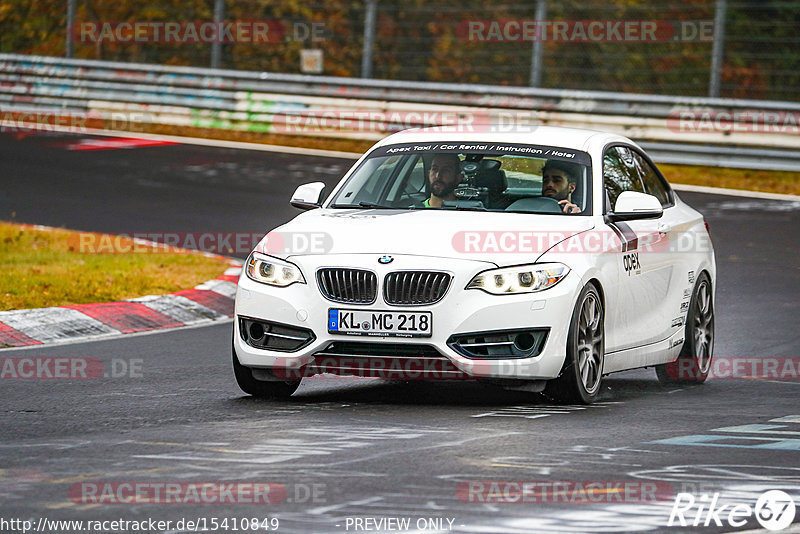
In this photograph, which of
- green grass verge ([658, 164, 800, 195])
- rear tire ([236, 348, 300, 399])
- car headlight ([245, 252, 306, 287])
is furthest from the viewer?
green grass verge ([658, 164, 800, 195])

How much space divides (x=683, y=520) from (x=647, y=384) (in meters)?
4.59

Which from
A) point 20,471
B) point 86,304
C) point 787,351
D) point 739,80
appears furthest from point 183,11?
point 20,471

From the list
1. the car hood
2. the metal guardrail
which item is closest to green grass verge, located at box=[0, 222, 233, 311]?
the car hood

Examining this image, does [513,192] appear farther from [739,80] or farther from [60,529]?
[739,80]

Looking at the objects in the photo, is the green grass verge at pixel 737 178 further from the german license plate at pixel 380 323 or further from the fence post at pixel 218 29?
the german license plate at pixel 380 323

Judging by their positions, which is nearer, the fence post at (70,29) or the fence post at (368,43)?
the fence post at (368,43)

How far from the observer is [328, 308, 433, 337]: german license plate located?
26.7 feet

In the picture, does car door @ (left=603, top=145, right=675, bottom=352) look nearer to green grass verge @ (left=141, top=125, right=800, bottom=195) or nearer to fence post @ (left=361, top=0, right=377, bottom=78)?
green grass verge @ (left=141, top=125, right=800, bottom=195)

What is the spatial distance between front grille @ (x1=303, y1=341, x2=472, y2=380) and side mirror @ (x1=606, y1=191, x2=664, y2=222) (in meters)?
1.56

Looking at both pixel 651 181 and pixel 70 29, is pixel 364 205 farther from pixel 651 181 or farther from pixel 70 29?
pixel 70 29

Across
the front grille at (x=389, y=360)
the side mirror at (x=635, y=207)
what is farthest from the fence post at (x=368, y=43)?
the front grille at (x=389, y=360)

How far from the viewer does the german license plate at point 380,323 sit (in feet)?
26.7

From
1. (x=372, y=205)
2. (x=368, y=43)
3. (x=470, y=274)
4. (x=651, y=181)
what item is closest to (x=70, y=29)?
(x=368, y=43)

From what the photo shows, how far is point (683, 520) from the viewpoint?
18.5 ft
